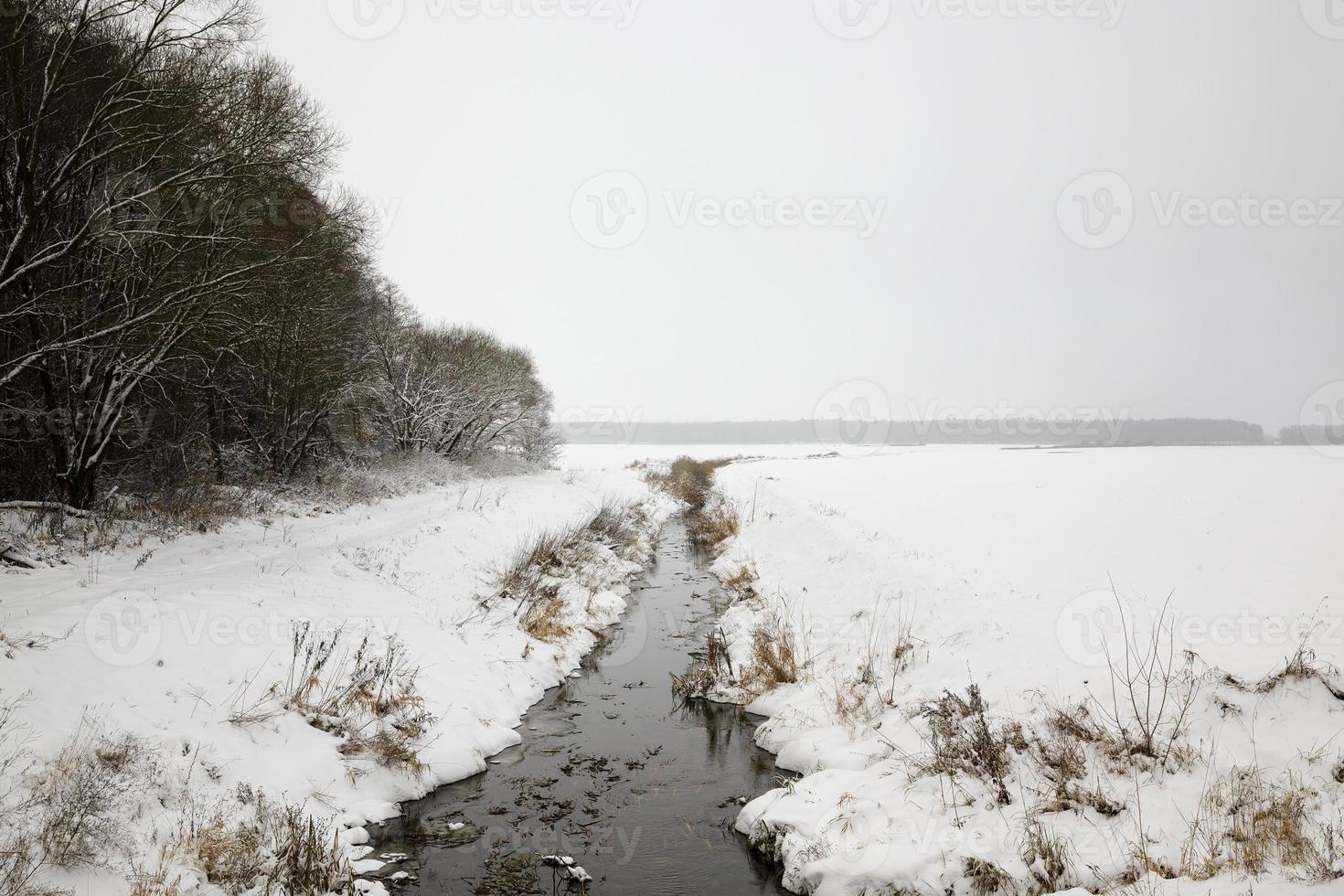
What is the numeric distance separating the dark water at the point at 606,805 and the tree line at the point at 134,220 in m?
7.45

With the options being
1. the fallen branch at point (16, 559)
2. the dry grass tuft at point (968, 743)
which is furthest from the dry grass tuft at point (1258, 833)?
the fallen branch at point (16, 559)

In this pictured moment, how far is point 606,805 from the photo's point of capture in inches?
264

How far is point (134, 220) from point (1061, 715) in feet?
45.8

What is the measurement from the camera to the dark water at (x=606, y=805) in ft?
18.0

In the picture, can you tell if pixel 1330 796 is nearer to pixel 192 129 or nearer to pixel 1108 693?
pixel 1108 693

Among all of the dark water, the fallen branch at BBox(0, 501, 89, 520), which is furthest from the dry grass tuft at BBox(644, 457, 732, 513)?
the fallen branch at BBox(0, 501, 89, 520)

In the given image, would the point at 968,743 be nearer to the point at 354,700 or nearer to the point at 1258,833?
the point at 1258,833

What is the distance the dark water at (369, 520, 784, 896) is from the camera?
5500 mm

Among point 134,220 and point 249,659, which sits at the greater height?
point 134,220

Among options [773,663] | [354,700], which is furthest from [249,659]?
[773,663]

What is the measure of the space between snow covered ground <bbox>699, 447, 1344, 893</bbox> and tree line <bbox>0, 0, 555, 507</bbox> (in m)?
10.1

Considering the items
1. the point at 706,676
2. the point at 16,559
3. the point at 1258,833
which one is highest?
the point at 16,559

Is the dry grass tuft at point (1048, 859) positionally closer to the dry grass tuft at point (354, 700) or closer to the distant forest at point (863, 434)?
the dry grass tuft at point (354, 700)

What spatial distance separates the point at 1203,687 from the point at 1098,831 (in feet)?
6.82
